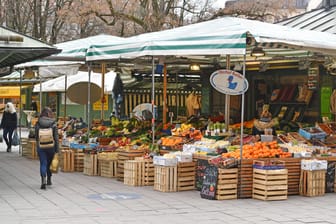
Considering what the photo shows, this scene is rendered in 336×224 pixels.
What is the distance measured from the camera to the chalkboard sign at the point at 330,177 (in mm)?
12523

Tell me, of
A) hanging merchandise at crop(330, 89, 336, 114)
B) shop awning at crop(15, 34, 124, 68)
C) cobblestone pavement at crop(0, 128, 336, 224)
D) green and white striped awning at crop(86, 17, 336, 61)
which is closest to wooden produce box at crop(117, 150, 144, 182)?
cobblestone pavement at crop(0, 128, 336, 224)

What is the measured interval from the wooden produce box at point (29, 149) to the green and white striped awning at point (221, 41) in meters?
5.94

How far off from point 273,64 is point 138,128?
5199 mm

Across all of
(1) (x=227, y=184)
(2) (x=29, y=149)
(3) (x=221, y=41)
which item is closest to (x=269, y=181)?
(1) (x=227, y=184)

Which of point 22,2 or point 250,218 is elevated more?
point 22,2

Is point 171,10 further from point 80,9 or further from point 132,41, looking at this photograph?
point 132,41

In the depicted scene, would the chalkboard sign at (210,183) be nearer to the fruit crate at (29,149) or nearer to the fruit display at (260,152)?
the fruit display at (260,152)

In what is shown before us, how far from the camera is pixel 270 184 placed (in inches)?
444

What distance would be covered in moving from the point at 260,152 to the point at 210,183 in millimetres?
1270

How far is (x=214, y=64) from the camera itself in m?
19.4

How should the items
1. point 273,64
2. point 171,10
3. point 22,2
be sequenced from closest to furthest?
point 273,64 < point 171,10 < point 22,2

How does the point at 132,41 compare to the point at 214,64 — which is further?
the point at 214,64

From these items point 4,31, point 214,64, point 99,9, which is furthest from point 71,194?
point 99,9

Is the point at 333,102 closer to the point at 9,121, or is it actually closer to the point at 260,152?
the point at 260,152
